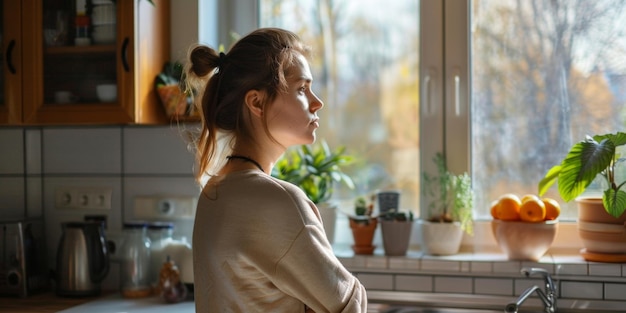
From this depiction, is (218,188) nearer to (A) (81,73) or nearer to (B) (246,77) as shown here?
(B) (246,77)

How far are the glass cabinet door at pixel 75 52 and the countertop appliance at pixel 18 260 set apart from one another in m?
0.46

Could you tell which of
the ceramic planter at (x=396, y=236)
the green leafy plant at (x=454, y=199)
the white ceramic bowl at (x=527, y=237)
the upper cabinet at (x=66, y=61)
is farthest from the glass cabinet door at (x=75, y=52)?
the white ceramic bowl at (x=527, y=237)

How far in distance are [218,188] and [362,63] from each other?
141 cm

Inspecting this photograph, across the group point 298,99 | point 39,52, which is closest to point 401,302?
point 298,99

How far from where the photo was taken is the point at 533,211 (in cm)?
227

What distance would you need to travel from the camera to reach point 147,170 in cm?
268

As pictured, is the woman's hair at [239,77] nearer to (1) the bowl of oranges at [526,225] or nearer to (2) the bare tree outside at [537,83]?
(1) the bowl of oranges at [526,225]

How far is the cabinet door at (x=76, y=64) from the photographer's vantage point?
2.43 meters

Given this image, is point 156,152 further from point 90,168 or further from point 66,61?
→ point 66,61

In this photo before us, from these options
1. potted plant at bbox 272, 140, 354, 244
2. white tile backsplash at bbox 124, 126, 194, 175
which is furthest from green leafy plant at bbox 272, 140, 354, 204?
white tile backsplash at bbox 124, 126, 194, 175

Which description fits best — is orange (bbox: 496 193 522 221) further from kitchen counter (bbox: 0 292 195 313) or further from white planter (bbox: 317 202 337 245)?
kitchen counter (bbox: 0 292 195 313)

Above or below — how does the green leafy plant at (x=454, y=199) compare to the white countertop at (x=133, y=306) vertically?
above

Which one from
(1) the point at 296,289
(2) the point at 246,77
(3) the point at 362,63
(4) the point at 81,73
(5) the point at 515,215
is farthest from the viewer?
(3) the point at 362,63

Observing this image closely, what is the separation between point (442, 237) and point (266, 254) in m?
1.23
